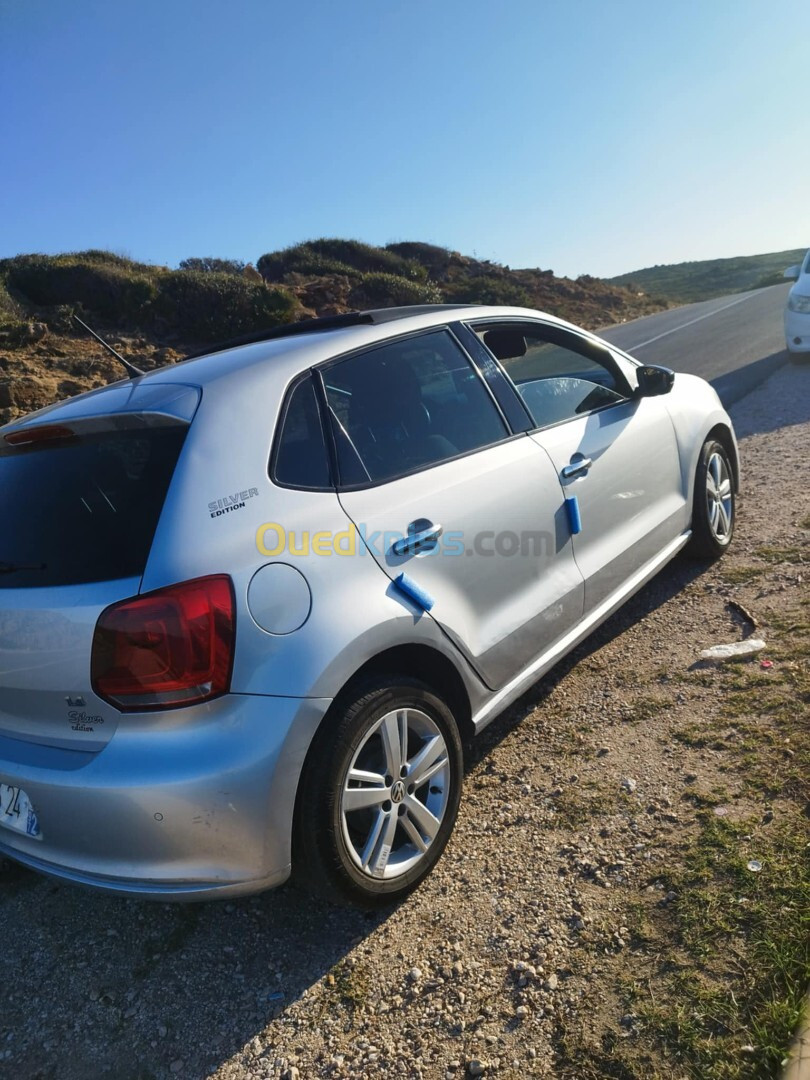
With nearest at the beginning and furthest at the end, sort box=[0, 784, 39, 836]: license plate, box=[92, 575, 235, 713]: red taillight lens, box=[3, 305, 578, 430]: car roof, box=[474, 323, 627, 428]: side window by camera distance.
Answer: box=[92, 575, 235, 713]: red taillight lens < box=[0, 784, 39, 836]: license plate < box=[3, 305, 578, 430]: car roof < box=[474, 323, 627, 428]: side window

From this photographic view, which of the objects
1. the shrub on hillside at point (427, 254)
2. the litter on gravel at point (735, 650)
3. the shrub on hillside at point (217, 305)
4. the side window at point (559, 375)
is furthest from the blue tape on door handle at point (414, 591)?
the shrub on hillside at point (427, 254)

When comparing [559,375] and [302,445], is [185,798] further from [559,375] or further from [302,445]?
[559,375]

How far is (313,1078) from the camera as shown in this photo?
85.7 inches

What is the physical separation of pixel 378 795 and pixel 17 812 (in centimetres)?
110

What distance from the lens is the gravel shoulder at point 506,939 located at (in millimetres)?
2203

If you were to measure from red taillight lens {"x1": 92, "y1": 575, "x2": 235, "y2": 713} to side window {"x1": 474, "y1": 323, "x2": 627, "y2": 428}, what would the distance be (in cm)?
196

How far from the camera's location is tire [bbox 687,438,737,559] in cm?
472

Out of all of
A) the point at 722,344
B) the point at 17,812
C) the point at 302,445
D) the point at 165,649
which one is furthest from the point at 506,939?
the point at 722,344

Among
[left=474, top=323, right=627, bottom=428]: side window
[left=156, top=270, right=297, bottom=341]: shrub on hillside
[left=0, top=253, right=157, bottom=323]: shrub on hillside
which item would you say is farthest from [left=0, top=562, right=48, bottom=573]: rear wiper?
[left=0, top=253, right=157, bottom=323]: shrub on hillside

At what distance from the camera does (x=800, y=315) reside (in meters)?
11.1

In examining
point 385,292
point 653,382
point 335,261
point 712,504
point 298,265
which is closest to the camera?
point 653,382

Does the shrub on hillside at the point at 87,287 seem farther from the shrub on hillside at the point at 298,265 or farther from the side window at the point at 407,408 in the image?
the side window at the point at 407,408

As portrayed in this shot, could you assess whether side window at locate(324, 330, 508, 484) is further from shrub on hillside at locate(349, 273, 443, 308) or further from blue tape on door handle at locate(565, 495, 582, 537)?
shrub on hillside at locate(349, 273, 443, 308)

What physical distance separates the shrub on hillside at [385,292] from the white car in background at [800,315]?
18038 mm
